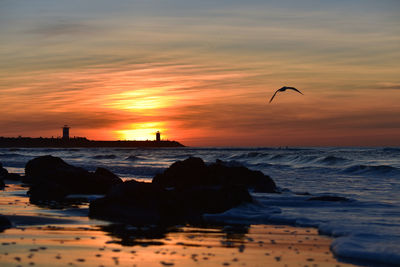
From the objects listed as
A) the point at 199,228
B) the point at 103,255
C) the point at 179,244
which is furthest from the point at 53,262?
the point at 199,228

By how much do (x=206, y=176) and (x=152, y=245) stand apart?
6755 millimetres

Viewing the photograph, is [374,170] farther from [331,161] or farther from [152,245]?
[152,245]

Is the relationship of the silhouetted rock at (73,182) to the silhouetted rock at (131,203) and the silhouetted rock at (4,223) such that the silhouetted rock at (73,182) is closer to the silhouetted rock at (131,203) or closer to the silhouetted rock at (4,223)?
the silhouetted rock at (131,203)

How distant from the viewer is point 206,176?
45.3 feet

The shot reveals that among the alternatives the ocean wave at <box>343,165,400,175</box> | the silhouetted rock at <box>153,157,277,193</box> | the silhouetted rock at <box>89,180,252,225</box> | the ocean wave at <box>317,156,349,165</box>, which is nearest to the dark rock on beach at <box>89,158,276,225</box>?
the silhouetted rock at <box>89,180,252,225</box>

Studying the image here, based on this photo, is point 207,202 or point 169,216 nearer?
point 169,216

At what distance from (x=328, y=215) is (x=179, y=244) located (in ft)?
13.2

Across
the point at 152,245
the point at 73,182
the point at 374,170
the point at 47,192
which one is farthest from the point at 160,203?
the point at 374,170

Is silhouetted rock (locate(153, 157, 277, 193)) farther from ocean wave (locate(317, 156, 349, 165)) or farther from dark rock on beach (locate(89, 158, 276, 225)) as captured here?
ocean wave (locate(317, 156, 349, 165))

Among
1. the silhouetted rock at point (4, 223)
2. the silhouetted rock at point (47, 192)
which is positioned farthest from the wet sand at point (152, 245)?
the silhouetted rock at point (47, 192)

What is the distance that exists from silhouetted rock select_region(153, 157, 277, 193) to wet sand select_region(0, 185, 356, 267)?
422cm

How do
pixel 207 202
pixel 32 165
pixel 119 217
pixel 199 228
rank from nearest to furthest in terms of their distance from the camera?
pixel 199 228 < pixel 119 217 < pixel 207 202 < pixel 32 165

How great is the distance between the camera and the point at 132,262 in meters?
6.05

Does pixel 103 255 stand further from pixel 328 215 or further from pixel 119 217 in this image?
pixel 328 215
